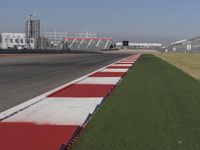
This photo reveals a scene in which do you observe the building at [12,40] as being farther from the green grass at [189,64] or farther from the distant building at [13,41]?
the green grass at [189,64]

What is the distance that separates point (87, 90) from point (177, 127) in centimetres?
573

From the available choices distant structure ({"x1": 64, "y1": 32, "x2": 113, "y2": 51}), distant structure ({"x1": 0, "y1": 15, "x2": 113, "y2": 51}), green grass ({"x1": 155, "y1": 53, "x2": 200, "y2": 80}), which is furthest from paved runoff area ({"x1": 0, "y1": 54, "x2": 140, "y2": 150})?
distant structure ({"x1": 64, "y1": 32, "x2": 113, "y2": 51})

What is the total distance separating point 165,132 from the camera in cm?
638

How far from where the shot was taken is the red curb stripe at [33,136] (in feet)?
17.9

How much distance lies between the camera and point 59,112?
818 centimetres

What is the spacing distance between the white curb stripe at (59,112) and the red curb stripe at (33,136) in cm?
43

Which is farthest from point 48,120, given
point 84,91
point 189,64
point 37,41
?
point 37,41

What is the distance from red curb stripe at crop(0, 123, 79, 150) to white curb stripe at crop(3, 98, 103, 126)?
43cm

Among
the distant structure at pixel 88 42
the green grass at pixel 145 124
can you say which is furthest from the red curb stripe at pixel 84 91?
the distant structure at pixel 88 42

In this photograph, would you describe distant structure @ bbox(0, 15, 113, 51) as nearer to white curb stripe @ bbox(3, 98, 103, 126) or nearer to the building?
the building

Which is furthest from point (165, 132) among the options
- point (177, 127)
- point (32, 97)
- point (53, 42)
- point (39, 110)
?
point (53, 42)

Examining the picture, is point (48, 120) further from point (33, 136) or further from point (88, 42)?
point (88, 42)

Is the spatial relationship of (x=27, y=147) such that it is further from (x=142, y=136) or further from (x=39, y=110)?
(x=39, y=110)

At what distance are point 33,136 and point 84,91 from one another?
6.04m
